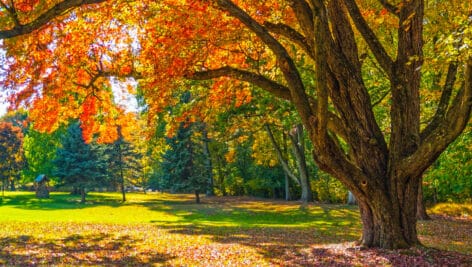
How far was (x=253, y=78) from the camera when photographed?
1075 cm

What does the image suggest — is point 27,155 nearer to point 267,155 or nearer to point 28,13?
point 267,155

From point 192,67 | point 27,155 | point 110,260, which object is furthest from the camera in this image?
point 27,155

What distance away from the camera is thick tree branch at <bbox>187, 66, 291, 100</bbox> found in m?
10.5

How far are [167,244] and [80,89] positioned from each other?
7.58 m

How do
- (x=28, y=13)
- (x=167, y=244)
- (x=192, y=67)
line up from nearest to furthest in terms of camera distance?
(x=28, y=13)
(x=167, y=244)
(x=192, y=67)

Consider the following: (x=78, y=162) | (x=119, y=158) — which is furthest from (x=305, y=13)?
(x=119, y=158)

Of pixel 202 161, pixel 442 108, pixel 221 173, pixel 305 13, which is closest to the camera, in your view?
pixel 305 13

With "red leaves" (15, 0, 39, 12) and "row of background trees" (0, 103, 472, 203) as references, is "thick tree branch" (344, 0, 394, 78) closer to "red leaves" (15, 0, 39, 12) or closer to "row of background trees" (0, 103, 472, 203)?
"red leaves" (15, 0, 39, 12)

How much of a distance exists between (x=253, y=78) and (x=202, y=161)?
27200 mm

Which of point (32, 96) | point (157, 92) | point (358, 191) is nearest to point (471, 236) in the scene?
point (358, 191)

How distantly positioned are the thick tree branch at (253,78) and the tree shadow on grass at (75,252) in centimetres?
490

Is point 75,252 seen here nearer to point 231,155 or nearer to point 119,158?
point 231,155

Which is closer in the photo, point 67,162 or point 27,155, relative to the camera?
point 67,162

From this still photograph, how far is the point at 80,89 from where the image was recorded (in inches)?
599
